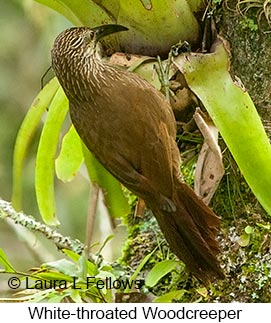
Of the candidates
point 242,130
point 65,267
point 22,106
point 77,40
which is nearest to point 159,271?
point 65,267

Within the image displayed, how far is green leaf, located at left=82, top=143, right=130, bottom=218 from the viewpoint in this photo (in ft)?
5.27

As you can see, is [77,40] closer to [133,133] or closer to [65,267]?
[133,133]

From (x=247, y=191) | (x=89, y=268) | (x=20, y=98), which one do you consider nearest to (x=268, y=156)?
(x=247, y=191)

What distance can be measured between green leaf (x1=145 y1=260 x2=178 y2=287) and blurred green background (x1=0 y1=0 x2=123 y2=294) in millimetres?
874

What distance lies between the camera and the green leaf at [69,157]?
166cm

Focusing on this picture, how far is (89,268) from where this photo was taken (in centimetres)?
144

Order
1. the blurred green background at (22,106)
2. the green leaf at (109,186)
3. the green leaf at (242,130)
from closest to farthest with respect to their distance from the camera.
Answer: the green leaf at (242,130), the green leaf at (109,186), the blurred green background at (22,106)

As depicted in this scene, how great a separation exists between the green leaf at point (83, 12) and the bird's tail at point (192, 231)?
1.22 feet

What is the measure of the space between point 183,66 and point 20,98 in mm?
1201

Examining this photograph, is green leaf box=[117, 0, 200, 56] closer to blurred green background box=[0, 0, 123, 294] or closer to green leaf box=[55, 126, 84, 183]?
green leaf box=[55, 126, 84, 183]

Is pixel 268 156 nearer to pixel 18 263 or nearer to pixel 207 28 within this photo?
pixel 207 28

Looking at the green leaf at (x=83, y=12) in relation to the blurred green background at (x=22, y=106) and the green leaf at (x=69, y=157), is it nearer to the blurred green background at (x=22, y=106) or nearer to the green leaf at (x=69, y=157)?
the green leaf at (x=69, y=157)
